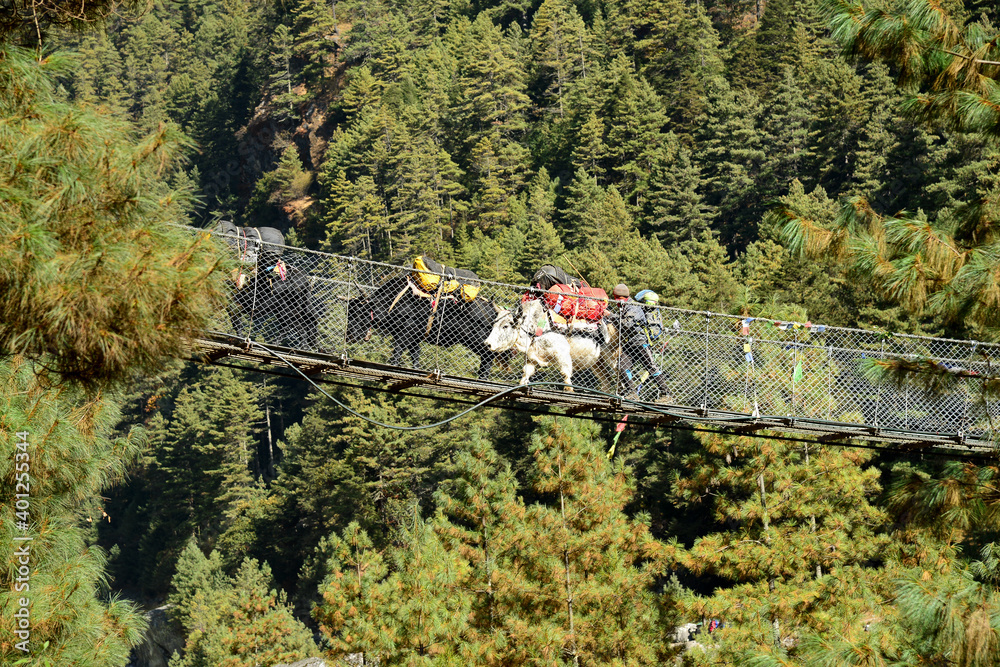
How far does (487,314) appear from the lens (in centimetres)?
902

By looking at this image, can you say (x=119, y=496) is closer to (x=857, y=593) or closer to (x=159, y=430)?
(x=159, y=430)

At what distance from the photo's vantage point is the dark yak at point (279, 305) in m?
7.61

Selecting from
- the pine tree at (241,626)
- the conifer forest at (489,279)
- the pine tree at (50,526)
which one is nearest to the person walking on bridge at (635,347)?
the conifer forest at (489,279)

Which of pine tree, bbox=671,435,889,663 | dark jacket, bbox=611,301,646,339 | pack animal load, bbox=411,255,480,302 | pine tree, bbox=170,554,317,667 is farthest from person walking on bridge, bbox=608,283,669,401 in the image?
pine tree, bbox=170,554,317,667

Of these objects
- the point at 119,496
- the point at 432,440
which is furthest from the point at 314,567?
the point at 119,496

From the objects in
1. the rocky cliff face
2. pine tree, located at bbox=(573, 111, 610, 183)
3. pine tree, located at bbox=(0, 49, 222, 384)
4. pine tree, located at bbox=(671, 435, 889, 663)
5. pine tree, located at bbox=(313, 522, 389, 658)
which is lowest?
the rocky cliff face

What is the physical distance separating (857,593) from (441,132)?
195 ft

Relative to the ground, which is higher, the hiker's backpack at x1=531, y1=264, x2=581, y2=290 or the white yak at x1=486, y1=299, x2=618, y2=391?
the hiker's backpack at x1=531, y1=264, x2=581, y2=290

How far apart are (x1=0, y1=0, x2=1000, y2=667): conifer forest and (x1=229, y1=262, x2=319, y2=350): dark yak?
41 centimetres

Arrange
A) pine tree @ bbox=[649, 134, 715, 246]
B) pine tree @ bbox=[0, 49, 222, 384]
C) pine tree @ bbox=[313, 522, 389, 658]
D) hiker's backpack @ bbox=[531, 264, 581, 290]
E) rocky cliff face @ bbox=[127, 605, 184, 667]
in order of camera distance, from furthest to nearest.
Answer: pine tree @ bbox=[649, 134, 715, 246], rocky cliff face @ bbox=[127, 605, 184, 667], pine tree @ bbox=[313, 522, 389, 658], hiker's backpack @ bbox=[531, 264, 581, 290], pine tree @ bbox=[0, 49, 222, 384]

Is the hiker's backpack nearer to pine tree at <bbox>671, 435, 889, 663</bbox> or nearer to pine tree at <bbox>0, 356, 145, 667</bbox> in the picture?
pine tree at <bbox>0, 356, 145, 667</bbox>

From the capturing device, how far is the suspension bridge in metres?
7.48

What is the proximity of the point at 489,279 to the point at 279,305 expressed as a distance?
33.3 metres

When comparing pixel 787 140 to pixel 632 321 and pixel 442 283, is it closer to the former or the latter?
pixel 632 321
